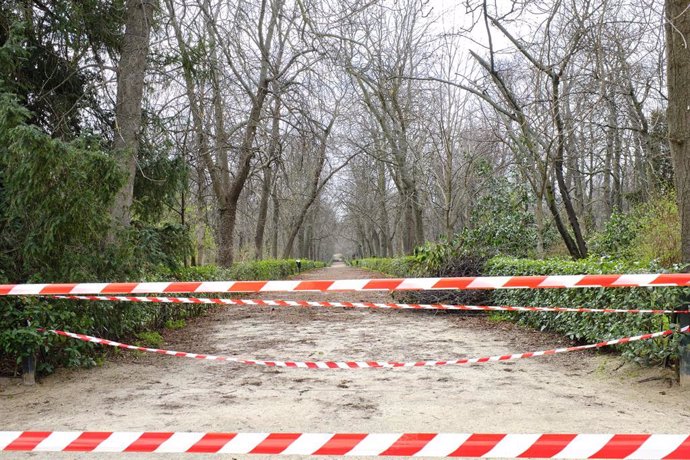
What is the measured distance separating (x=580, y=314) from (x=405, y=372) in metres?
2.66

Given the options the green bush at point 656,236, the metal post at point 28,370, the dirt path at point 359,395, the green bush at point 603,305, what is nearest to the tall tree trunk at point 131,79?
the metal post at point 28,370

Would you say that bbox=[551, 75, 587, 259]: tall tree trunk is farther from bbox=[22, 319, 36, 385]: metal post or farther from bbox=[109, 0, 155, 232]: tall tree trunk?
bbox=[22, 319, 36, 385]: metal post

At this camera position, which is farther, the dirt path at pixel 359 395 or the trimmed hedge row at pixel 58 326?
the trimmed hedge row at pixel 58 326

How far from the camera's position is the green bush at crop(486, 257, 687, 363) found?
16.5ft

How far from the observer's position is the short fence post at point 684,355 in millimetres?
4652

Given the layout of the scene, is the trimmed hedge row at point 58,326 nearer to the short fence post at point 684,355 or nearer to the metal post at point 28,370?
the metal post at point 28,370

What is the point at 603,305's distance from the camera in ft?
20.4

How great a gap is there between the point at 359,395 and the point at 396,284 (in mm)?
1892

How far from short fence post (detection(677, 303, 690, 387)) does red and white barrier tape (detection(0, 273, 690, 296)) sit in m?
1.43

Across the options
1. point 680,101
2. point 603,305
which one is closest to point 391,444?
point 603,305

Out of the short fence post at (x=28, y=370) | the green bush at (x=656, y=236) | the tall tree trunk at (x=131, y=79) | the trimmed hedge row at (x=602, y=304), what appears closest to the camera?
the trimmed hedge row at (x=602, y=304)

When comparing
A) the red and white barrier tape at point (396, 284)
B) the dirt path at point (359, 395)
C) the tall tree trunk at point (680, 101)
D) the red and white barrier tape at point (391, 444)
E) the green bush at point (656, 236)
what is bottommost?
the dirt path at point (359, 395)

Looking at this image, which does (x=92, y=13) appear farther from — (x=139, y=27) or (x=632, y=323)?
(x=632, y=323)

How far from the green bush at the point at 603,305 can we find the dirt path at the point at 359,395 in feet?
0.84
